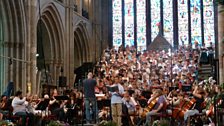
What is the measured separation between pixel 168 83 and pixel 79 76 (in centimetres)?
1064

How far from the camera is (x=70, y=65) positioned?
28031 millimetres

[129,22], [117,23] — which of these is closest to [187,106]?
[129,22]

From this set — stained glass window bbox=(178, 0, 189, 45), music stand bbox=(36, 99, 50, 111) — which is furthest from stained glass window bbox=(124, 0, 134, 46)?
music stand bbox=(36, 99, 50, 111)

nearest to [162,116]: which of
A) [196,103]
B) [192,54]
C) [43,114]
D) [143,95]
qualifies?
[196,103]

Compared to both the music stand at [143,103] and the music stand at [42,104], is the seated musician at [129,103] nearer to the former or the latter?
the music stand at [143,103]

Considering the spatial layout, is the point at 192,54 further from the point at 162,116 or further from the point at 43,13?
the point at 162,116

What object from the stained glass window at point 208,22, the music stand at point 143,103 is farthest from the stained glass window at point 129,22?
the music stand at point 143,103

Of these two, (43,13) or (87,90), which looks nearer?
(87,90)

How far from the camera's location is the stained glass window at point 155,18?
114ft

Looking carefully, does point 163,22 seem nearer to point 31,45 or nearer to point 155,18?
point 155,18

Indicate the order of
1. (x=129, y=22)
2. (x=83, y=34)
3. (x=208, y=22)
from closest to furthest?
(x=83, y=34)
(x=208, y=22)
(x=129, y=22)

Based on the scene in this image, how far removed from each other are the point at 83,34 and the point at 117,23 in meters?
4.61

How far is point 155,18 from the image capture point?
3497 centimetres

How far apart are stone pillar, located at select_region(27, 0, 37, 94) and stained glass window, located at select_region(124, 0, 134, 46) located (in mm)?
13232
